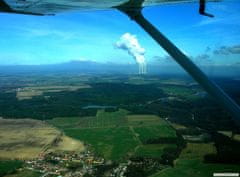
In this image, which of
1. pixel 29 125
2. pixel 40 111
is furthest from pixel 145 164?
pixel 40 111

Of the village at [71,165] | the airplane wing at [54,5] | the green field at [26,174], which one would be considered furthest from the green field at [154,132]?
the airplane wing at [54,5]

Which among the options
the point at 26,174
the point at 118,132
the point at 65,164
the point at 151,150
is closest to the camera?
the point at 26,174

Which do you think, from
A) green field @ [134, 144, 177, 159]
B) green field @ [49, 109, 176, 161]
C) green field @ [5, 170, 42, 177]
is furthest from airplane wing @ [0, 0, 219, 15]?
green field @ [134, 144, 177, 159]

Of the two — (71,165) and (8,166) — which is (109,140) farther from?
(8,166)

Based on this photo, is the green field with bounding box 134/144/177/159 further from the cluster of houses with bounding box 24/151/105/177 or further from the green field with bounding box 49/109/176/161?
the cluster of houses with bounding box 24/151/105/177

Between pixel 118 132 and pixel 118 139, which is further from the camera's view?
pixel 118 132

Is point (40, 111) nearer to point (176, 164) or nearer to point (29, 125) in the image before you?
point (29, 125)

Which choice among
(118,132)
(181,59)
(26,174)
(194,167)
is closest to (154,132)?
(118,132)
